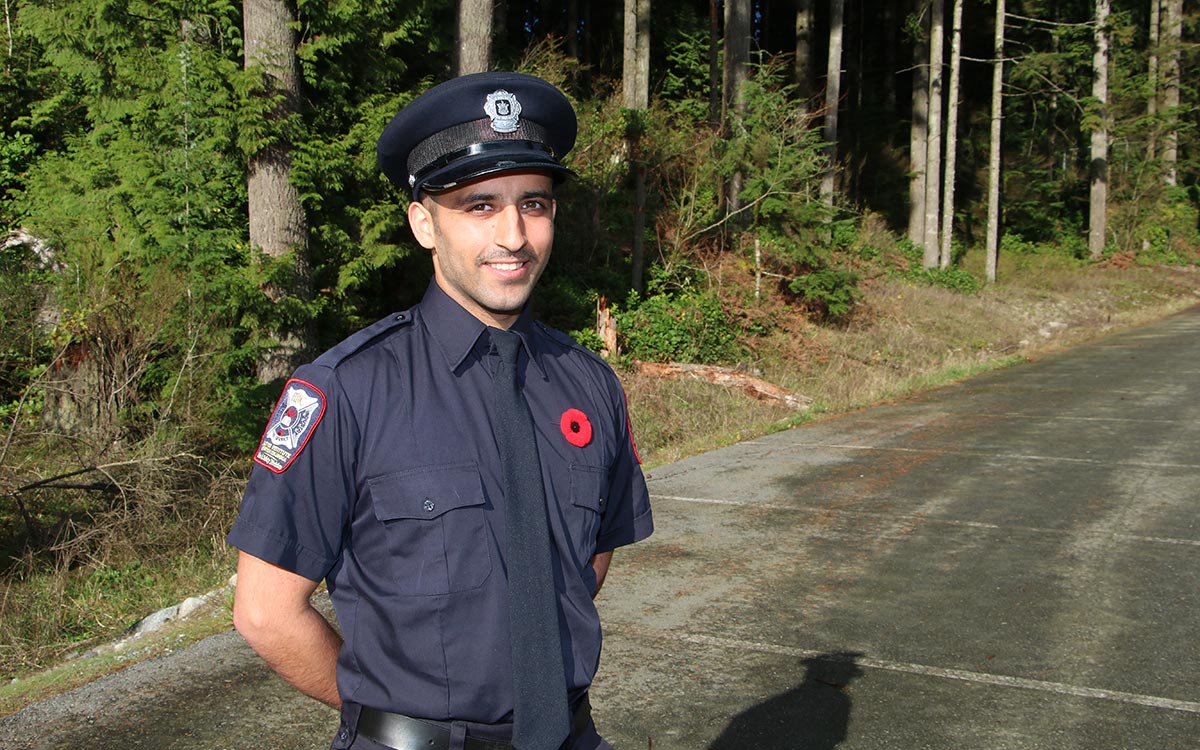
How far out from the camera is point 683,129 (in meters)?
18.8

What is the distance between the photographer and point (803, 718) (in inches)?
160

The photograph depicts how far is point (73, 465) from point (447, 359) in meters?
6.63

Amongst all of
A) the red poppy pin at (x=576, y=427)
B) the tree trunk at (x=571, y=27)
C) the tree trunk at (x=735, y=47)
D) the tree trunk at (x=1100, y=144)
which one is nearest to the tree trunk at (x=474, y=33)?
the tree trunk at (x=735, y=47)

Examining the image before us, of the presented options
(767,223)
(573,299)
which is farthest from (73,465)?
(767,223)

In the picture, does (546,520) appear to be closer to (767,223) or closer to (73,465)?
(73,465)

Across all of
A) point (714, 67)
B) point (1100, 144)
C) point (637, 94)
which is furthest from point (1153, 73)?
point (637, 94)

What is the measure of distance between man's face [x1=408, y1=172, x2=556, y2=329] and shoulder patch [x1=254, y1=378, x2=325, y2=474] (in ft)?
1.21

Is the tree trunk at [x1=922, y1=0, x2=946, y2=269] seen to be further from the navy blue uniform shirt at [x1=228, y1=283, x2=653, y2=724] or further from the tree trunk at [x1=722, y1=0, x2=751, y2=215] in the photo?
the navy blue uniform shirt at [x1=228, y1=283, x2=653, y2=724]

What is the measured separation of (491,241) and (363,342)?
1.01 ft

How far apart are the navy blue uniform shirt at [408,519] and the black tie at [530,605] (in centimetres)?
4

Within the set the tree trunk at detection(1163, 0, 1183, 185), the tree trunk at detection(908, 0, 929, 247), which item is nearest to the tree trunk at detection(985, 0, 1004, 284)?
the tree trunk at detection(908, 0, 929, 247)

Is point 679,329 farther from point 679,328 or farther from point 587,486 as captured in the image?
point 587,486

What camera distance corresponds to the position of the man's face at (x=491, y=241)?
6.50 feet

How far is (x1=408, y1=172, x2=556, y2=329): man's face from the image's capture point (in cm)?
198
